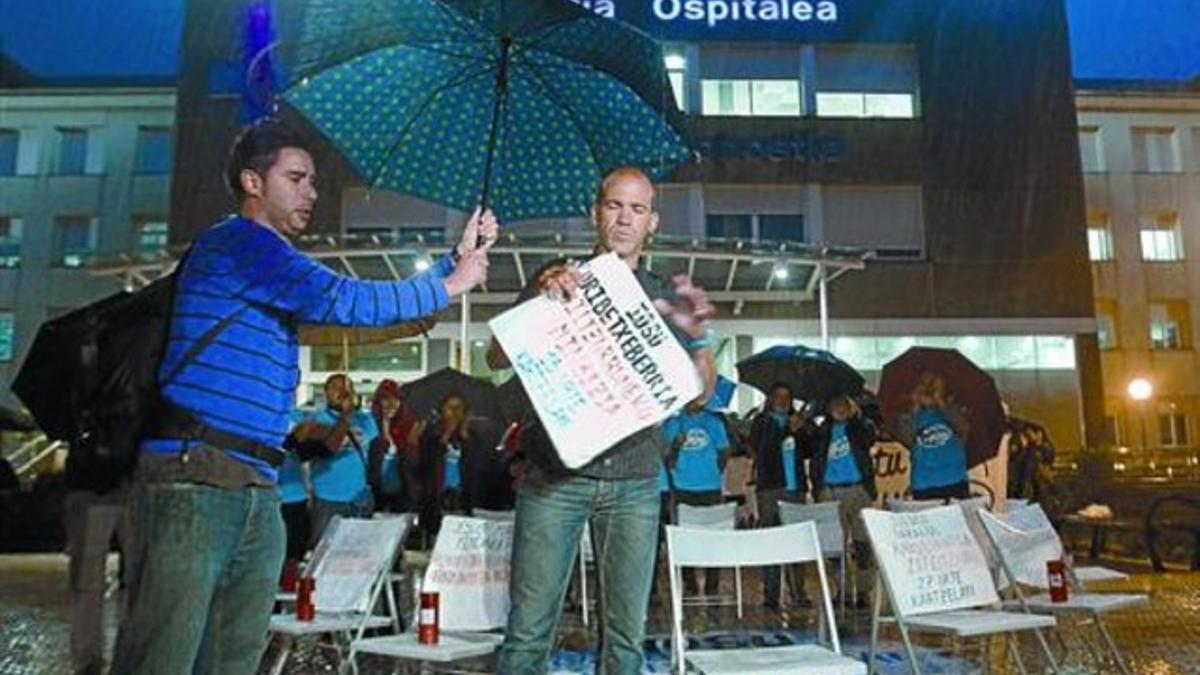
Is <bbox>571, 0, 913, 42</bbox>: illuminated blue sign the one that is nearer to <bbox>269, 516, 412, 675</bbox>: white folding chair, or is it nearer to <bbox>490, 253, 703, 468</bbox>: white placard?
<bbox>269, 516, 412, 675</bbox>: white folding chair

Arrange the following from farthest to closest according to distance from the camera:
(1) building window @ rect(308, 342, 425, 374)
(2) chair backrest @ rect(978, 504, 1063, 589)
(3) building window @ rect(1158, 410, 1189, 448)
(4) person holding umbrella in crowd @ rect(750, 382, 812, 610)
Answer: (3) building window @ rect(1158, 410, 1189, 448)
(1) building window @ rect(308, 342, 425, 374)
(4) person holding umbrella in crowd @ rect(750, 382, 812, 610)
(2) chair backrest @ rect(978, 504, 1063, 589)

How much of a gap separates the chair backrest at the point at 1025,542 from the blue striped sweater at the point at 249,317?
3764 mm

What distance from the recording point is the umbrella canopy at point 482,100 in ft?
11.6

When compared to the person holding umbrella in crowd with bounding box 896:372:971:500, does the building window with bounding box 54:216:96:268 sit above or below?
above

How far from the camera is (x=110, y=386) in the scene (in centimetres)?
333

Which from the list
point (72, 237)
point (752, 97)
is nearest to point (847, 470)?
point (752, 97)

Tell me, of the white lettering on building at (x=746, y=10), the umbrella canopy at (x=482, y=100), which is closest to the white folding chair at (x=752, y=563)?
the umbrella canopy at (x=482, y=100)

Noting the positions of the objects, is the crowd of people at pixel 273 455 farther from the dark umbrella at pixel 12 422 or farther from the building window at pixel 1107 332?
the building window at pixel 1107 332

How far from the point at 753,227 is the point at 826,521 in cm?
1356

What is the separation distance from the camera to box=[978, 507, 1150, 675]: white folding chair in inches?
187

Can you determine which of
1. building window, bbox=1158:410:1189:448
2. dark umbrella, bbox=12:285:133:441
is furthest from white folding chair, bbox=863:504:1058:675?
building window, bbox=1158:410:1189:448

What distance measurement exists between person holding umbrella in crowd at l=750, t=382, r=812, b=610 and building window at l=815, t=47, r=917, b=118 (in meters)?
13.5

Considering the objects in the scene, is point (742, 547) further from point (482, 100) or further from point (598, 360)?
point (482, 100)

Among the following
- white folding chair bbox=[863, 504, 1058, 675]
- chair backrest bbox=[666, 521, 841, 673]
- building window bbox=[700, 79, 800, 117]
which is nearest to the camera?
chair backrest bbox=[666, 521, 841, 673]
